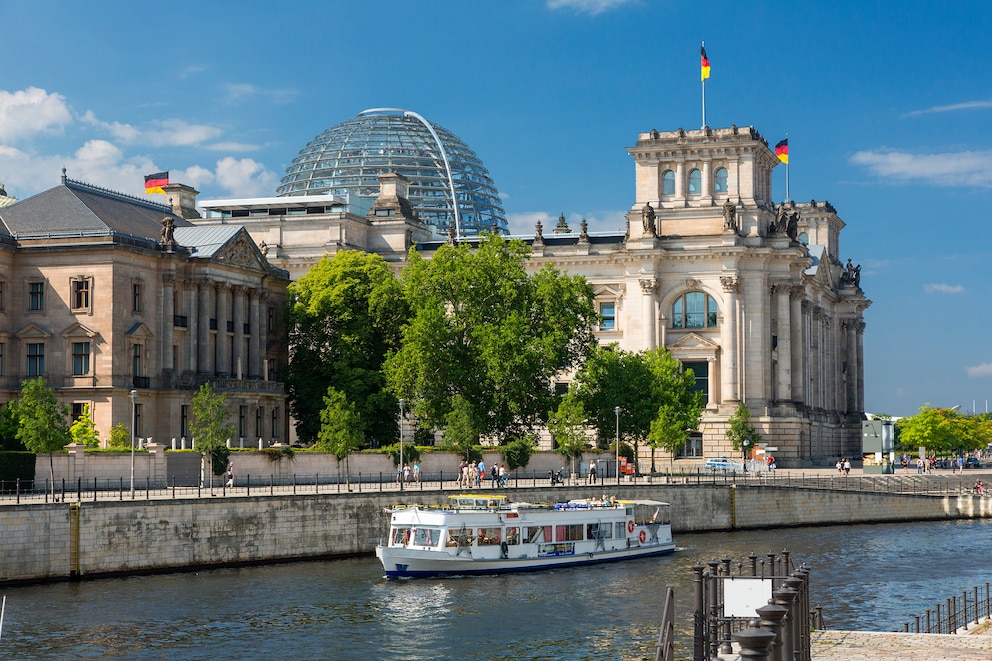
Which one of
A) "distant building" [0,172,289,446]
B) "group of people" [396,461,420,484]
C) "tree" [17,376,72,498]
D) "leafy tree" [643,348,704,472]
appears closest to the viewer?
"tree" [17,376,72,498]

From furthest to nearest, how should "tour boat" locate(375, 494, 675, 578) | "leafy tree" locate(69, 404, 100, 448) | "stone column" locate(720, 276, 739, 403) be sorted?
"stone column" locate(720, 276, 739, 403), "leafy tree" locate(69, 404, 100, 448), "tour boat" locate(375, 494, 675, 578)

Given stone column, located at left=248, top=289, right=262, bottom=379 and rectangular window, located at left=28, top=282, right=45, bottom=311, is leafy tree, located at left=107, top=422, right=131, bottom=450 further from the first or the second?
stone column, located at left=248, top=289, right=262, bottom=379

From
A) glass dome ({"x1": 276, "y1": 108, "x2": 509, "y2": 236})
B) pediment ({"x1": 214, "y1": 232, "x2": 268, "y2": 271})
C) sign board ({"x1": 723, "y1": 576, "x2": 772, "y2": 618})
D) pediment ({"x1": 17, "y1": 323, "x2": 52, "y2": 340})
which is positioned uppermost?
glass dome ({"x1": 276, "y1": 108, "x2": 509, "y2": 236})

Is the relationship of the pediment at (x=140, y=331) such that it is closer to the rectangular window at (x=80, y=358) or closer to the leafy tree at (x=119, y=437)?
the rectangular window at (x=80, y=358)

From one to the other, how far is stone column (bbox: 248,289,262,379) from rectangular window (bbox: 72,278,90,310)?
45.0 ft

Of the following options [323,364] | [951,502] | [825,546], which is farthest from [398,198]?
[825,546]

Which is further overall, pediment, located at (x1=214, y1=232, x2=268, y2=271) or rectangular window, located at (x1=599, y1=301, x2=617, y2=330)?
rectangular window, located at (x1=599, y1=301, x2=617, y2=330)

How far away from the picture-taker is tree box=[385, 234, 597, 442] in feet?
317

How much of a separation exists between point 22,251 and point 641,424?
41411 mm

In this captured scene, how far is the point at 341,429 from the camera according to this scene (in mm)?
87688

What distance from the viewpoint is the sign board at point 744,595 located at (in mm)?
34000

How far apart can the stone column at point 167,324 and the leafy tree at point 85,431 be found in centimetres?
655

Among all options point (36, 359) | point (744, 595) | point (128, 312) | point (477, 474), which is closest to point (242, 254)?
point (128, 312)

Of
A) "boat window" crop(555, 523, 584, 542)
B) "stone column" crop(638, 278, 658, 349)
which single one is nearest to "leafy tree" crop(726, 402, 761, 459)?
"stone column" crop(638, 278, 658, 349)
